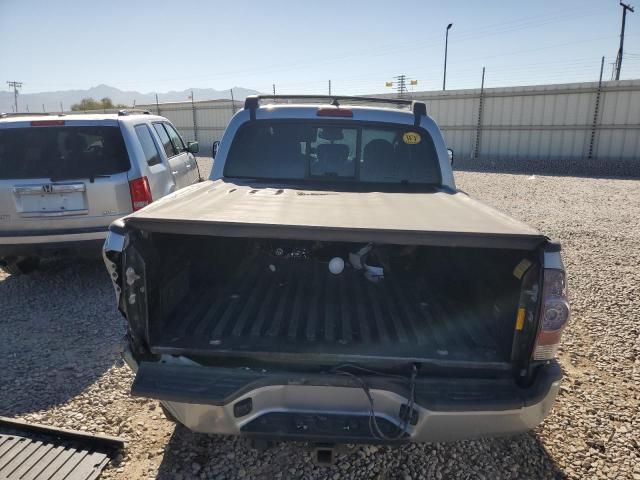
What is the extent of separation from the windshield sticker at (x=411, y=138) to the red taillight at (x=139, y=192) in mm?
3031

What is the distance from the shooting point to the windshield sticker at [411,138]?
3947mm

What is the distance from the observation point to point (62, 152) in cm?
493

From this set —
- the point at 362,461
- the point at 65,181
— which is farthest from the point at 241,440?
the point at 65,181

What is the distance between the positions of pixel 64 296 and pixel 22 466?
2.98 metres

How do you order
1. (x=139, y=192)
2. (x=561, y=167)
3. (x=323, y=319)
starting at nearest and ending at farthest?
1. (x=323, y=319)
2. (x=139, y=192)
3. (x=561, y=167)

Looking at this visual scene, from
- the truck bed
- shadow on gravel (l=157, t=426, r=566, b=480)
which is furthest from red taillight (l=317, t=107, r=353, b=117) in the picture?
shadow on gravel (l=157, t=426, r=566, b=480)

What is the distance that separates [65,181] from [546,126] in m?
18.7

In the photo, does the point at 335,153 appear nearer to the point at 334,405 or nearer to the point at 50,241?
the point at 334,405

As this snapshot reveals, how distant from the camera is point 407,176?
3971 millimetres

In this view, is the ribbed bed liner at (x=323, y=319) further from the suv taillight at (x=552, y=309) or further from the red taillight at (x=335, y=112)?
the red taillight at (x=335, y=112)

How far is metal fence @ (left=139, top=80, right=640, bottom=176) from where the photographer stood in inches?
659

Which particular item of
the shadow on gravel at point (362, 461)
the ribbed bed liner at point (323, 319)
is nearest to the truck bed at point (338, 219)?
the ribbed bed liner at point (323, 319)

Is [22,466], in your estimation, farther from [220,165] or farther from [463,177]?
[463,177]

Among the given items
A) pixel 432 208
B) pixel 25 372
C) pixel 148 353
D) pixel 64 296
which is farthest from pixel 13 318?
pixel 432 208
